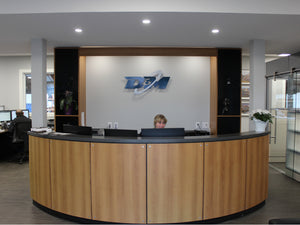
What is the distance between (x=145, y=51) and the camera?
5766 mm

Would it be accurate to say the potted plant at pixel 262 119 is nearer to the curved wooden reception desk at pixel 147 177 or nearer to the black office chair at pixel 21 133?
the curved wooden reception desk at pixel 147 177

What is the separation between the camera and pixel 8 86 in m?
7.88

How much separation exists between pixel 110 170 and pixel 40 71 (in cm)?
307

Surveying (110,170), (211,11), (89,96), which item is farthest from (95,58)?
(110,170)

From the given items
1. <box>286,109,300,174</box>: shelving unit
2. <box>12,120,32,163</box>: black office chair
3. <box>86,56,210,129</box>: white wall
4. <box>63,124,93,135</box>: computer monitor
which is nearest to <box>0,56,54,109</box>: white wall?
<box>12,120,32,163</box>: black office chair

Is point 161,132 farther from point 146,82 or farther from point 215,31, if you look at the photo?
point 146,82

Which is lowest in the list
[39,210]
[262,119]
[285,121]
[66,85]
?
[39,210]

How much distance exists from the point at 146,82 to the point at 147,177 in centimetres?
365

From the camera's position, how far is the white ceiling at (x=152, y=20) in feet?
11.1

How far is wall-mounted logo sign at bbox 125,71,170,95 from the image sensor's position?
611 cm

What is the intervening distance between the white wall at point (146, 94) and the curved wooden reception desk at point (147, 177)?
307 centimetres

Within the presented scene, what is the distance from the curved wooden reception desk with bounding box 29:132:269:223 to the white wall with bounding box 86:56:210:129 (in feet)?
10.1

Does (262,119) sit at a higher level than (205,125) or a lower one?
higher

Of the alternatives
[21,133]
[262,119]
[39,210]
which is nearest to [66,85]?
[21,133]
